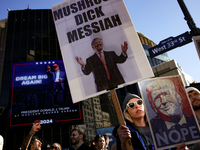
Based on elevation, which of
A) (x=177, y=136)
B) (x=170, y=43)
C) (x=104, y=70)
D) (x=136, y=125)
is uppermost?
(x=170, y=43)

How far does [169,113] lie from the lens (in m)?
3.40

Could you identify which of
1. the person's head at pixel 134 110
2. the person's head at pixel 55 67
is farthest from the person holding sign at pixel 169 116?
the person's head at pixel 55 67

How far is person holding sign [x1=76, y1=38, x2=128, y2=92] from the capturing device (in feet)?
10.8

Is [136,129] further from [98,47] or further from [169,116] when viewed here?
[98,47]

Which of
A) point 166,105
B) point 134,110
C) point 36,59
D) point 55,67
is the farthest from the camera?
point 36,59

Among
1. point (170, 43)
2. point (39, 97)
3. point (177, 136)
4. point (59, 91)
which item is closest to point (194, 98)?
point (177, 136)

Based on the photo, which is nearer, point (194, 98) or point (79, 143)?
point (194, 98)

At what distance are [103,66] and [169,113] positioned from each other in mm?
1470

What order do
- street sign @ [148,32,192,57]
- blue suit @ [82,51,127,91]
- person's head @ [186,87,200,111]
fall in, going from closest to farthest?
blue suit @ [82,51,127,91], person's head @ [186,87,200,111], street sign @ [148,32,192,57]

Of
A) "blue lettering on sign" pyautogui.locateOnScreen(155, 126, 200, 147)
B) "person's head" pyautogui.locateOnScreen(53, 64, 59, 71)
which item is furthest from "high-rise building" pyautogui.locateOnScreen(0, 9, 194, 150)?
"blue lettering on sign" pyautogui.locateOnScreen(155, 126, 200, 147)

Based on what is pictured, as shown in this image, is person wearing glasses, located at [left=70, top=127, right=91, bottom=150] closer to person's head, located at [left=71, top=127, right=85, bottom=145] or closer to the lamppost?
person's head, located at [left=71, top=127, right=85, bottom=145]

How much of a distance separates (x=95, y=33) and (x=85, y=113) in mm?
14426

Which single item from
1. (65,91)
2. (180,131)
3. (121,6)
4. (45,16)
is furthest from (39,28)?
(180,131)

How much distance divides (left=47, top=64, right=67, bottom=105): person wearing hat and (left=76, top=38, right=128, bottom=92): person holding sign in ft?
40.3
